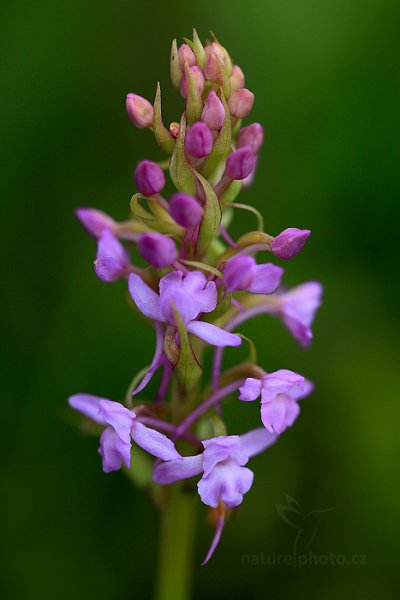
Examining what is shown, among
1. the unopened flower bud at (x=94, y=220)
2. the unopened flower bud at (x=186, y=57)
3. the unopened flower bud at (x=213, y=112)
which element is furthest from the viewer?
the unopened flower bud at (x=94, y=220)

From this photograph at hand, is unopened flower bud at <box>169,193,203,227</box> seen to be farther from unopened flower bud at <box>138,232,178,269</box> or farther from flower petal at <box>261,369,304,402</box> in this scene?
flower petal at <box>261,369,304,402</box>

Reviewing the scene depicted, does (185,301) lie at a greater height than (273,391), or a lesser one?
greater

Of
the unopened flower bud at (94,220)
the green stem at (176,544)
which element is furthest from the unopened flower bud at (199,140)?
the green stem at (176,544)

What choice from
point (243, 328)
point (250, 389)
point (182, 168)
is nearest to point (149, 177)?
point (182, 168)

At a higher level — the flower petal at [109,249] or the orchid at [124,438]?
the flower petal at [109,249]

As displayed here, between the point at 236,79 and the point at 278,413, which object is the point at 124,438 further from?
the point at 236,79

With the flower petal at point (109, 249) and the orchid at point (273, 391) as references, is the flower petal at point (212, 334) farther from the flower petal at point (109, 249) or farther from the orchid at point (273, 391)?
the flower petal at point (109, 249)

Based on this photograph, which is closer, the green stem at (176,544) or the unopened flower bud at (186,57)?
the unopened flower bud at (186,57)
